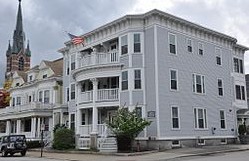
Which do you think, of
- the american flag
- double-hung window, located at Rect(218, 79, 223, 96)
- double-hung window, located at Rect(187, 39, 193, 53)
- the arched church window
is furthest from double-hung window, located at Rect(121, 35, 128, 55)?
the arched church window

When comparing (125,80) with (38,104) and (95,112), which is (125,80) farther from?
(38,104)

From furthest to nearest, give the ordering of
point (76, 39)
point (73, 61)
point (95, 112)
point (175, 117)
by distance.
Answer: point (73, 61) → point (76, 39) → point (95, 112) → point (175, 117)

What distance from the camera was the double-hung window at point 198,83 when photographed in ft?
110

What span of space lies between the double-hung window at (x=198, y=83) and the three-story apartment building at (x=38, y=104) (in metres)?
15.9

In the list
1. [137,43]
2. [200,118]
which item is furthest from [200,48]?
[137,43]

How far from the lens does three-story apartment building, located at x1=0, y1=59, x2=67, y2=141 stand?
142ft

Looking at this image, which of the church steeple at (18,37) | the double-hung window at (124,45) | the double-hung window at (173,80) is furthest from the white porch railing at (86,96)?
the church steeple at (18,37)

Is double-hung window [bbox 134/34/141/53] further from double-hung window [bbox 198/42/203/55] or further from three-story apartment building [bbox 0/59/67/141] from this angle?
three-story apartment building [bbox 0/59/67/141]

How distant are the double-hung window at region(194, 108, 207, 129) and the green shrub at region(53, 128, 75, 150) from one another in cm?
1191

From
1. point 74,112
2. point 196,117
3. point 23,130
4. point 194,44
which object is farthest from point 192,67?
point 23,130

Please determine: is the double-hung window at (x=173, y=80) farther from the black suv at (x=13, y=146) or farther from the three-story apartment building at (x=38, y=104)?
the three-story apartment building at (x=38, y=104)

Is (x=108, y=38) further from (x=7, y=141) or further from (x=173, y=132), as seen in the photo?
(x=7, y=141)

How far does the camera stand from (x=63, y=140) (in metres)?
33.5

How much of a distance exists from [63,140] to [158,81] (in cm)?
1089
